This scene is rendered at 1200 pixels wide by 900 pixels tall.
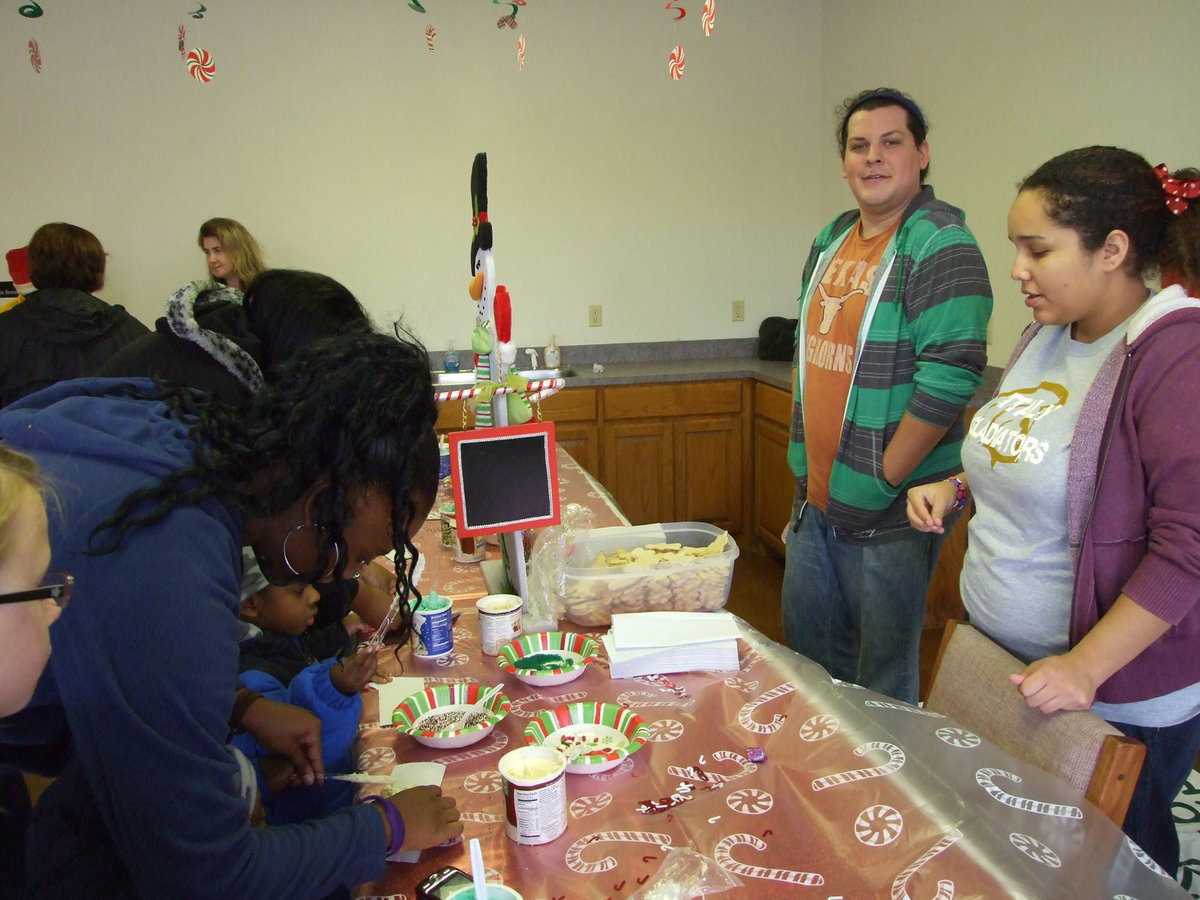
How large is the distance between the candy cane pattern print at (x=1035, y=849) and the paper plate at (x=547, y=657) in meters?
0.63

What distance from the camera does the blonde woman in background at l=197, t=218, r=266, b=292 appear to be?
3795 mm

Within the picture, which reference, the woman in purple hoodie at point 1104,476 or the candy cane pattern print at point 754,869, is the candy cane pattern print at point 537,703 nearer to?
the candy cane pattern print at point 754,869

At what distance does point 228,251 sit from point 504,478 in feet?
9.42

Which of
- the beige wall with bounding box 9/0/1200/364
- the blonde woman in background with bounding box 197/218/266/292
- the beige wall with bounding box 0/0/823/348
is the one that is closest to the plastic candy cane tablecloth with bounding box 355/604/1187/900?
the beige wall with bounding box 9/0/1200/364

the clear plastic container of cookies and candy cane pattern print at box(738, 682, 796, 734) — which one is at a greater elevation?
the clear plastic container of cookies

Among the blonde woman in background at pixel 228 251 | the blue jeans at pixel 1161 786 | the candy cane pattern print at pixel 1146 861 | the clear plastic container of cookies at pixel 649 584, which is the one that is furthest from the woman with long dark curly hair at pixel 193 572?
the blonde woman in background at pixel 228 251

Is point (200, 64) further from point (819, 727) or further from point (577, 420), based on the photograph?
point (819, 727)

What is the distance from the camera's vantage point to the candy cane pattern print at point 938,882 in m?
0.83

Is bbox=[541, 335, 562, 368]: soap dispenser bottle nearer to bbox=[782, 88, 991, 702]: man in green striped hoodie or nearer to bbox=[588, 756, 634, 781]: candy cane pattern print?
bbox=[782, 88, 991, 702]: man in green striped hoodie

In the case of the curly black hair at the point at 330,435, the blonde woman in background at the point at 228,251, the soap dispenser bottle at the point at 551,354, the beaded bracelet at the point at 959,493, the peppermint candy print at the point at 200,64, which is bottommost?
the beaded bracelet at the point at 959,493

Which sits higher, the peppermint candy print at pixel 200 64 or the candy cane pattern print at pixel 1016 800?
the peppermint candy print at pixel 200 64

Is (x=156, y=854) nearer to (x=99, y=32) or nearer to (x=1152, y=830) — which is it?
(x=1152, y=830)

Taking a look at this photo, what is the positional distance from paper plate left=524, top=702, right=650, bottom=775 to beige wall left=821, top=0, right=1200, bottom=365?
2.35m

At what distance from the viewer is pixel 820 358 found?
1.95 m
